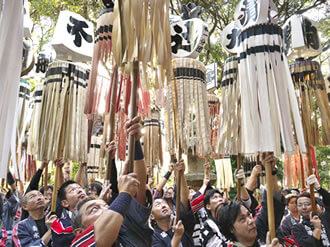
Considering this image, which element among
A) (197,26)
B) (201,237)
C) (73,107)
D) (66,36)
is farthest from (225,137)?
(66,36)

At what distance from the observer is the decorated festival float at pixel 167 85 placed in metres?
1.89

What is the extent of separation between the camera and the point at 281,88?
2.15m

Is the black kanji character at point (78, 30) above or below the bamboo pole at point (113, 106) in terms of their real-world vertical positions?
above

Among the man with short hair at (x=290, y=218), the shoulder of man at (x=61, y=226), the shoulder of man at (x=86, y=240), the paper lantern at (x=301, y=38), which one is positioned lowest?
the man with short hair at (x=290, y=218)

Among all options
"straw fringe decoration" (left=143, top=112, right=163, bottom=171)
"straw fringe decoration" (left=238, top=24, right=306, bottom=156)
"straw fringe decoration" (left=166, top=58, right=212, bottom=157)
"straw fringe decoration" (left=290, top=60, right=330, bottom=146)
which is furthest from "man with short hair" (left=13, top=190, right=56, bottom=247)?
"straw fringe decoration" (left=290, top=60, right=330, bottom=146)

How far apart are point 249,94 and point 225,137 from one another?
2.00 ft

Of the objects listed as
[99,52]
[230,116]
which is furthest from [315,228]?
[99,52]

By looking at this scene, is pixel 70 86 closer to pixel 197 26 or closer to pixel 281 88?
pixel 197 26

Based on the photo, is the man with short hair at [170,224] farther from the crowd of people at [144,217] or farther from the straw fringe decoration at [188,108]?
the straw fringe decoration at [188,108]

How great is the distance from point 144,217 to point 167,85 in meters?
0.94

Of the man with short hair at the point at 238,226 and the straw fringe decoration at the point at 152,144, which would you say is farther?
the straw fringe decoration at the point at 152,144

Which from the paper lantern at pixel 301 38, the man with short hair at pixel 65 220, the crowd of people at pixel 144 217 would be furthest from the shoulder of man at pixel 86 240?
the paper lantern at pixel 301 38

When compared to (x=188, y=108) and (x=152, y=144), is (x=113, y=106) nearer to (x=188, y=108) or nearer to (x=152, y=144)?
(x=188, y=108)

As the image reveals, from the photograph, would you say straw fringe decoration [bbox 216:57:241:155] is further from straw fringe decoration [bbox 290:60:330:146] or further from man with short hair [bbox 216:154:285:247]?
straw fringe decoration [bbox 290:60:330:146]
